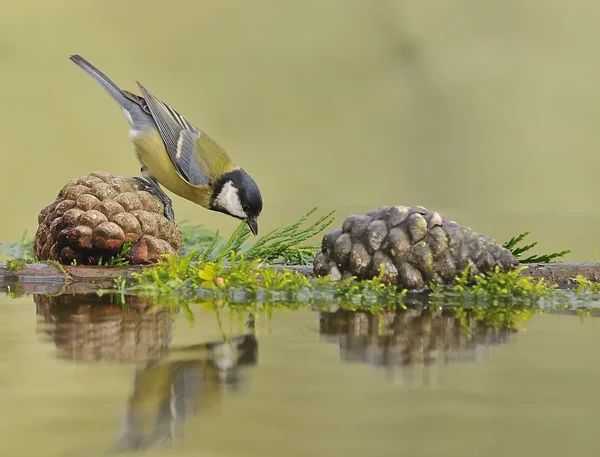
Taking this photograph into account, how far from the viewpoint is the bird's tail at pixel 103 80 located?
14.8 ft

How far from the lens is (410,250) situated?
8.60ft

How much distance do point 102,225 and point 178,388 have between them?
1880 mm

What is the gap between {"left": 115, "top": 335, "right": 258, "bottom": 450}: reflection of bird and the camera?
3.35 feet

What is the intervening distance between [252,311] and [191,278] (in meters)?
0.51

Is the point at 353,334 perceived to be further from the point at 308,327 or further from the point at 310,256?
the point at 310,256

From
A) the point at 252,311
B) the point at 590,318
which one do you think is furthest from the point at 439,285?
the point at 252,311

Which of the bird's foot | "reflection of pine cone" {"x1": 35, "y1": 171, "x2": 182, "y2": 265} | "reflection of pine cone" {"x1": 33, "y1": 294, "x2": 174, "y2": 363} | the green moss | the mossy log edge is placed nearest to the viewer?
"reflection of pine cone" {"x1": 33, "y1": 294, "x2": 174, "y2": 363}

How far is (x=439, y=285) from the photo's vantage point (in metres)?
2.63

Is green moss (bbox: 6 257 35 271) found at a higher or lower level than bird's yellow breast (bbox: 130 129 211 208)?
lower

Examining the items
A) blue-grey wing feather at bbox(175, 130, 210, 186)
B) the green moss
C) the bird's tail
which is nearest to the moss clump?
the green moss

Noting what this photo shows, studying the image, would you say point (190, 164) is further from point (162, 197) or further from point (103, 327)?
point (103, 327)

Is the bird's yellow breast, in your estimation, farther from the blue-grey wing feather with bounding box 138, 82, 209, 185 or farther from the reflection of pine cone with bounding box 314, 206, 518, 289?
the reflection of pine cone with bounding box 314, 206, 518, 289

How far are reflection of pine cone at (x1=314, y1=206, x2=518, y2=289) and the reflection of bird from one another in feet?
3.25

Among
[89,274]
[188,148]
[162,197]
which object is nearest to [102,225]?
[89,274]
